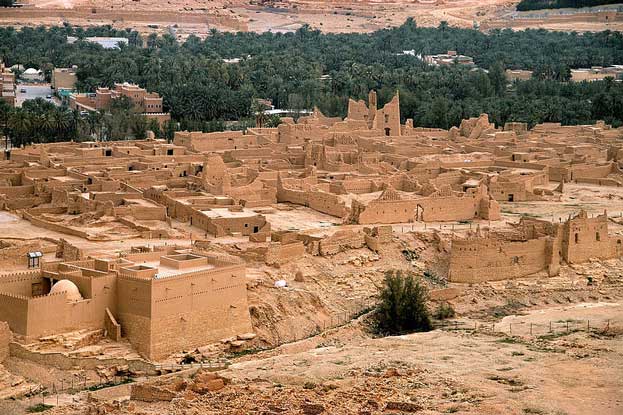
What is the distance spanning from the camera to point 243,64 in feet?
307

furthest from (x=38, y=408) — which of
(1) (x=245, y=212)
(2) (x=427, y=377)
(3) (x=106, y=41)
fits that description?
(3) (x=106, y=41)

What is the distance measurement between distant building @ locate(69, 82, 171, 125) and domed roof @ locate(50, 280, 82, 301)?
36910mm

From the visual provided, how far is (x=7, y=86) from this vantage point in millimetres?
78062

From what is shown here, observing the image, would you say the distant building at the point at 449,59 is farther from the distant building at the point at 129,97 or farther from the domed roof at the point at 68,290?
the domed roof at the point at 68,290

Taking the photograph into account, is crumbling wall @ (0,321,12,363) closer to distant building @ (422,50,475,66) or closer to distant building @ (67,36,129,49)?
distant building @ (422,50,475,66)

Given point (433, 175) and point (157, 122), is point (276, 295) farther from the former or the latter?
point (157, 122)

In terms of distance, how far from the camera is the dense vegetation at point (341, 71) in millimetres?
73938

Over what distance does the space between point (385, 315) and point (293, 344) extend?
3.43 metres

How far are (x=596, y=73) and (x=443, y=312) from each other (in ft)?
208

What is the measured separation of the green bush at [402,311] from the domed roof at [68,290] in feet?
25.9

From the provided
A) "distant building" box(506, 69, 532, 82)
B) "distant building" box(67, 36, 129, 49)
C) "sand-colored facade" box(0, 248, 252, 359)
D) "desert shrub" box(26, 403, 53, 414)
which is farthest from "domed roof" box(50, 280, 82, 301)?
"distant building" box(67, 36, 129, 49)

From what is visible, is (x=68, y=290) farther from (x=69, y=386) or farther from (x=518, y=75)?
(x=518, y=75)

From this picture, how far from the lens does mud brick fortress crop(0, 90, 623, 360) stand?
110 ft

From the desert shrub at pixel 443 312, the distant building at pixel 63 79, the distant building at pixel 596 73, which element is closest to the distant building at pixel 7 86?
the distant building at pixel 63 79
